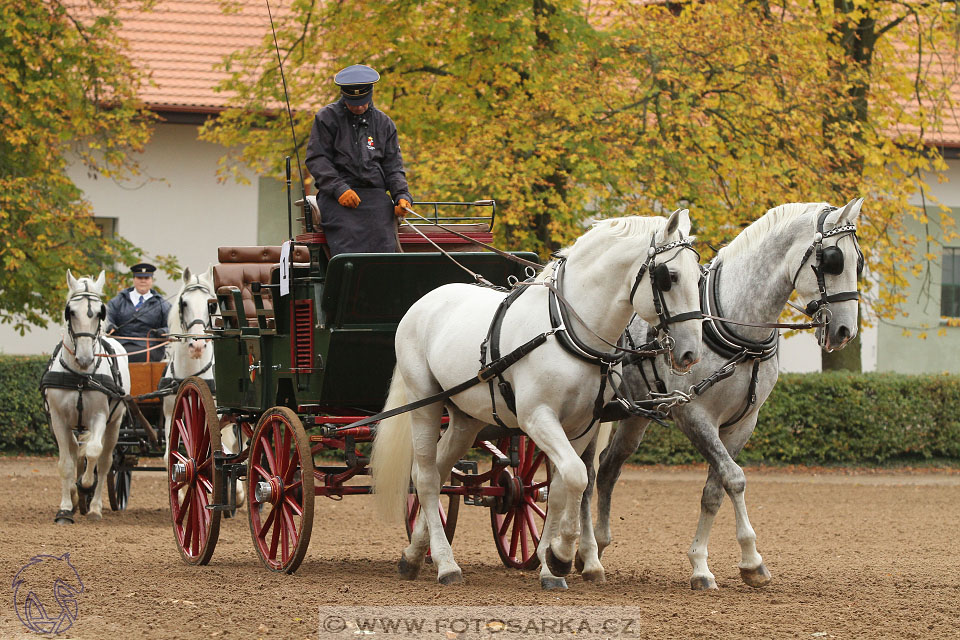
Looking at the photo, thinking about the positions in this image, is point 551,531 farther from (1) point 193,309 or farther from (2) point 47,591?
(1) point 193,309

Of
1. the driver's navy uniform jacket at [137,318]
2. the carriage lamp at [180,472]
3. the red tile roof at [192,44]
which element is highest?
the red tile roof at [192,44]

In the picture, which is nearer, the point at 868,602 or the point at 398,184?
the point at 868,602

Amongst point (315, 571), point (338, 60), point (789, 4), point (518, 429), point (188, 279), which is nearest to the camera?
point (518, 429)

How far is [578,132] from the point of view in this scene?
41.9ft

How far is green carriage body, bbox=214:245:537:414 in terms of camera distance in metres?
6.51

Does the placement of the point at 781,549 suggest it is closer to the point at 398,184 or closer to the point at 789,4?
the point at 398,184

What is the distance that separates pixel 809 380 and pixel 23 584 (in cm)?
1142

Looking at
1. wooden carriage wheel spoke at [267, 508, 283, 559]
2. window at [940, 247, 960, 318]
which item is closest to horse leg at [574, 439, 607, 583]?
wooden carriage wheel spoke at [267, 508, 283, 559]

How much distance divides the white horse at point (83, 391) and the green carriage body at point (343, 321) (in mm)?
3207

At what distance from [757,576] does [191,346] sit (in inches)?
216

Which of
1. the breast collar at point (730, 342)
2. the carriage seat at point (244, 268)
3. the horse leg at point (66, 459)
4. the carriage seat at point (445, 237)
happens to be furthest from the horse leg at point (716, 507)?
the horse leg at point (66, 459)

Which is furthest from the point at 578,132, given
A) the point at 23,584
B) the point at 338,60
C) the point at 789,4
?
the point at 23,584

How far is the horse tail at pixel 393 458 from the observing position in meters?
6.53

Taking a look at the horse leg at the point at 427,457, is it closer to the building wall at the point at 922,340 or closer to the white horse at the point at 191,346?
the white horse at the point at 191,346
